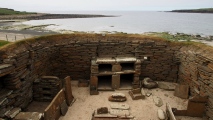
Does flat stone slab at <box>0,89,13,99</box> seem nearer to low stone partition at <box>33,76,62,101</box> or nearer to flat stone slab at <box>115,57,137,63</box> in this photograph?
low stone partition at <box>33,76,62,101</box>

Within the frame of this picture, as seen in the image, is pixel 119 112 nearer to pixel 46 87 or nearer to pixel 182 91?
pixel 182 91

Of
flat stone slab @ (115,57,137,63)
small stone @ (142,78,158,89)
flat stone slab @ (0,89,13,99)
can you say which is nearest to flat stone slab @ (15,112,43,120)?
flat stone slab @ (0,89,13,99)

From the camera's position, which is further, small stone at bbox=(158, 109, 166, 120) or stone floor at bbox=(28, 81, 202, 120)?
stone floor at bbox=(28, 81, 202, 120)

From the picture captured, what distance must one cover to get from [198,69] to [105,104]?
15.6 feet

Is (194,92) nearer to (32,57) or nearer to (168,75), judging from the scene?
(168,75)

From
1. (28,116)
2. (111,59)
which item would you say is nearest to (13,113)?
(28,116)

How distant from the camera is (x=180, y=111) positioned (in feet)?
27.5

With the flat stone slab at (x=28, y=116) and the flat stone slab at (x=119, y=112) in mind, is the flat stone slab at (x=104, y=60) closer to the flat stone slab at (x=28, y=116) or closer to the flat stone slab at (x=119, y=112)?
the flat stone slab at (x=119, y=112)

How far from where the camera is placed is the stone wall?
27.0 feet

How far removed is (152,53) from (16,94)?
7720 mm

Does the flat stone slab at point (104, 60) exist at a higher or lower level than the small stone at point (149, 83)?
higher

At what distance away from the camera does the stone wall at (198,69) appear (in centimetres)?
824

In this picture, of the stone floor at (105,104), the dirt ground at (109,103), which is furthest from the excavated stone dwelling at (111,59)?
the dirt ground at (109,103)

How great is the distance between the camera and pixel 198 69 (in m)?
9.12
